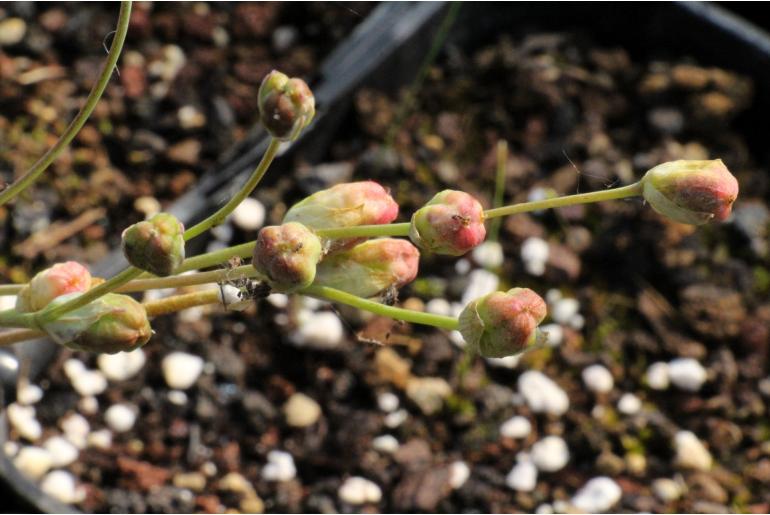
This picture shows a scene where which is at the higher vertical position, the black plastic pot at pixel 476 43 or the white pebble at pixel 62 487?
the black plastic pot at pixel 476 43

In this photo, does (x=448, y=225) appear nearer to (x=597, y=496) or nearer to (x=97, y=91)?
(x=97, y=91)

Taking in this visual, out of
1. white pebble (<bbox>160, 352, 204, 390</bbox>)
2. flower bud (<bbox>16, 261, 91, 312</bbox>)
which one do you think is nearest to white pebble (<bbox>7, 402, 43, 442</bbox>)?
white pebble (<bbox>160, 352, 204, 390</bbox>)

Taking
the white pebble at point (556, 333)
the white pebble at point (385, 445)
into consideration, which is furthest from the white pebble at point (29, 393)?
the white pebble at point (556, 333)

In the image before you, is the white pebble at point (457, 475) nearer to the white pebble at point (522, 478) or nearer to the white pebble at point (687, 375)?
the white pebble at point (522, 478)

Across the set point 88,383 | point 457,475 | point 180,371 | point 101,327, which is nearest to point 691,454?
point 457,475

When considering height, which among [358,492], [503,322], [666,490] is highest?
[503,322]
